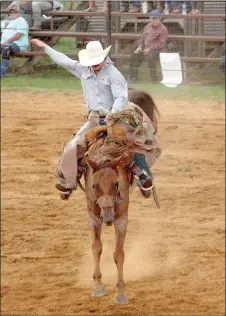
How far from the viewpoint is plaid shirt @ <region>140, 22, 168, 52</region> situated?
1934cm

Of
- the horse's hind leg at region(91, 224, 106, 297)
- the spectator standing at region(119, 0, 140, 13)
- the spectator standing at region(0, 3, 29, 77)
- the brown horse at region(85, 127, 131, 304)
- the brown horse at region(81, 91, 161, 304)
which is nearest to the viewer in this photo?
the brown horse at region(81, 91, 161, 304)

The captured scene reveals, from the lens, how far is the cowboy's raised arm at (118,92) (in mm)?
10484

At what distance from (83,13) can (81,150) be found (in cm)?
554

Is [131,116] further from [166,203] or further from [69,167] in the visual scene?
[166,203]

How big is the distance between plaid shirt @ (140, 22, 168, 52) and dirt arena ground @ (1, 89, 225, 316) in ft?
10.5

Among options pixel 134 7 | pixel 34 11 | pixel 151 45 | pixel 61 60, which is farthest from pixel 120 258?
pixel 134 7

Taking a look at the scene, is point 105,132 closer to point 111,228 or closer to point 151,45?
point 151,45

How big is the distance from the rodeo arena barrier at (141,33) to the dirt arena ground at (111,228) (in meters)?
1.80

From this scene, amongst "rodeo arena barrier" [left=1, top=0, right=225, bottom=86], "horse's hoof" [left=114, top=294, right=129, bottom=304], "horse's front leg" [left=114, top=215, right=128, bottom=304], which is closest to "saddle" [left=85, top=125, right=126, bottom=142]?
"horse's front leg" [left=114, top=215, right=128, bottom=304]

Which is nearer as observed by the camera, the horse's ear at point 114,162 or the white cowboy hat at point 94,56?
the white cowboy hat at point 94,56

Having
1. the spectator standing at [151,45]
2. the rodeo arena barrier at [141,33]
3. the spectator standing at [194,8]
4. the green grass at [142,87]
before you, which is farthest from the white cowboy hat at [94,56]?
the spectator standing at [194,8]

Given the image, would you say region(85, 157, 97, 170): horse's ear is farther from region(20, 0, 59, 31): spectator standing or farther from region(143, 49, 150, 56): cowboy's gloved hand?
region(143, 49, 150, 56): cowboy's gloved hand

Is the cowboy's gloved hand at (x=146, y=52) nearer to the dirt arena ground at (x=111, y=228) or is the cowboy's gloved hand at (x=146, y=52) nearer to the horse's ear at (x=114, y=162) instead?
the dirt arena ground at (x=111, y=228)

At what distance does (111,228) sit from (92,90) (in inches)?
399
